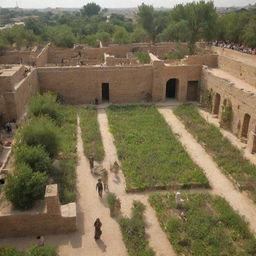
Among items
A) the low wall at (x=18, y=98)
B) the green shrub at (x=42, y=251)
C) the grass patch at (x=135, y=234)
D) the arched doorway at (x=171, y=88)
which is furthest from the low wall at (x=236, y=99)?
the low wall at (x=18, y=98)

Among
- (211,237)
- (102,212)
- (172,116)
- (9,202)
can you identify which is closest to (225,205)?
(211,237)

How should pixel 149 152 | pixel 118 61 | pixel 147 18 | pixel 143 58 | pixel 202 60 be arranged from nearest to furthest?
pixel 149 152 → pixel 202 60 → pixel 118 61 → pixel 143 58 → pixel 147 18

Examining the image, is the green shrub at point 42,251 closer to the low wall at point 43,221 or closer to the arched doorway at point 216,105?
the low wall at point 43,221

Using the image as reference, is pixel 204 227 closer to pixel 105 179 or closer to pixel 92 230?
pixel 92 230

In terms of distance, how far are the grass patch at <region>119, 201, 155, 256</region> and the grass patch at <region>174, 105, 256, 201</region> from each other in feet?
15.5

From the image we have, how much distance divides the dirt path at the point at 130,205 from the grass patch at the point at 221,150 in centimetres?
421

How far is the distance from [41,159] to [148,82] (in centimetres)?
1397

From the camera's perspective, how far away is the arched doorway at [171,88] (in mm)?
25578

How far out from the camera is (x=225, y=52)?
29.1m

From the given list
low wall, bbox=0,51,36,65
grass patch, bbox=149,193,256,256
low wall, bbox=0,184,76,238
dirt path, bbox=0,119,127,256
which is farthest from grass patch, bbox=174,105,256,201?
low wall, bbox=0,51,36,65

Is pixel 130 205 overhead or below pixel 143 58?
below

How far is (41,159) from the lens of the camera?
462 inches

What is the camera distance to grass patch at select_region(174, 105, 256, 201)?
1341 cm

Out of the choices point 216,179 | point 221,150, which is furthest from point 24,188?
point 221,150
